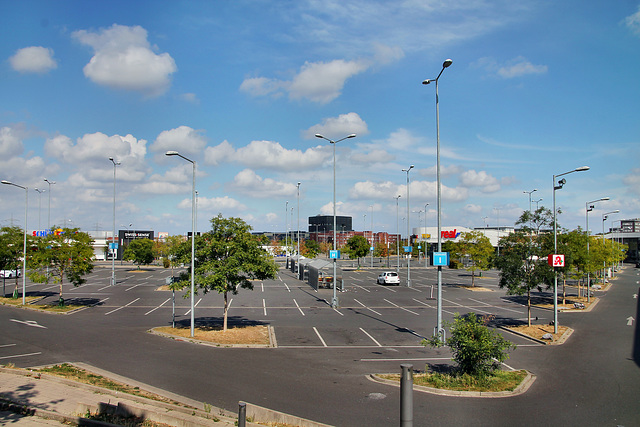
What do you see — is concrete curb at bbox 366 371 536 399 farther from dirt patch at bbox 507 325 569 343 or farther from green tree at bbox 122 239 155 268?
green tree at bbox 122 239 155 268

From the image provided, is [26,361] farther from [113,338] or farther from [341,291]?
[341,291]

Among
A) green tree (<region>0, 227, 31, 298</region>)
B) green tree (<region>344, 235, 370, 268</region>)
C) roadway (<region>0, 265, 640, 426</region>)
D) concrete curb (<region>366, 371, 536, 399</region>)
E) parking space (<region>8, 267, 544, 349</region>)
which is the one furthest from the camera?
green tree (<region>344, 235, 370, 268</region>)

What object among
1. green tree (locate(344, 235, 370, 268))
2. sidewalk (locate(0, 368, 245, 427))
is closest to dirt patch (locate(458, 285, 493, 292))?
green tree (locate(344, 235, 370, 268))

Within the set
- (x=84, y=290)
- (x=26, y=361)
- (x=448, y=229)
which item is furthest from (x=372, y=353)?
(x=448, y=229)

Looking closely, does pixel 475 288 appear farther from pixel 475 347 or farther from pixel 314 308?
pixel 475 347

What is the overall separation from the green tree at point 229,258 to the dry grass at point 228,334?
78cm

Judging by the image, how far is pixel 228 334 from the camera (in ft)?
68.3

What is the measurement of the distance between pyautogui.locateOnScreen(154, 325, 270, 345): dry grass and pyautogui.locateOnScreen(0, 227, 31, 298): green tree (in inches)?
777

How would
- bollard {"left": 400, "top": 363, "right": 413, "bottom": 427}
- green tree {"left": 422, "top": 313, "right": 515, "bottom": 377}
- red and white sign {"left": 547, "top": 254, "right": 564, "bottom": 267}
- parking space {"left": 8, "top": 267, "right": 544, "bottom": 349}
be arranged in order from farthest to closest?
red and white sign {"left": 547, "top": 254, "right": 564, "bottom": 267}, parking space {"left": 8, "top": 267, "right": 544, "bottom": 349}, green tree {"left": 422, "top": 313, "right": 515, "bottom": 377}, bollard {"left": 400, "top": 363, "right": 413, "bottom": 427}

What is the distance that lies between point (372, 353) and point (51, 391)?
11.4 meters

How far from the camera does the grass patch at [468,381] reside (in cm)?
1259

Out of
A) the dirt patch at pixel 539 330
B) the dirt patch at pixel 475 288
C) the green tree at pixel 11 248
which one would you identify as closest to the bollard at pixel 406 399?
the dirt patch at pixel 539 330

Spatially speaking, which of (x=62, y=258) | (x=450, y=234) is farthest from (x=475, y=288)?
(x=450, y=234)

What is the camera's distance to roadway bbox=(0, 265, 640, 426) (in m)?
11.0
